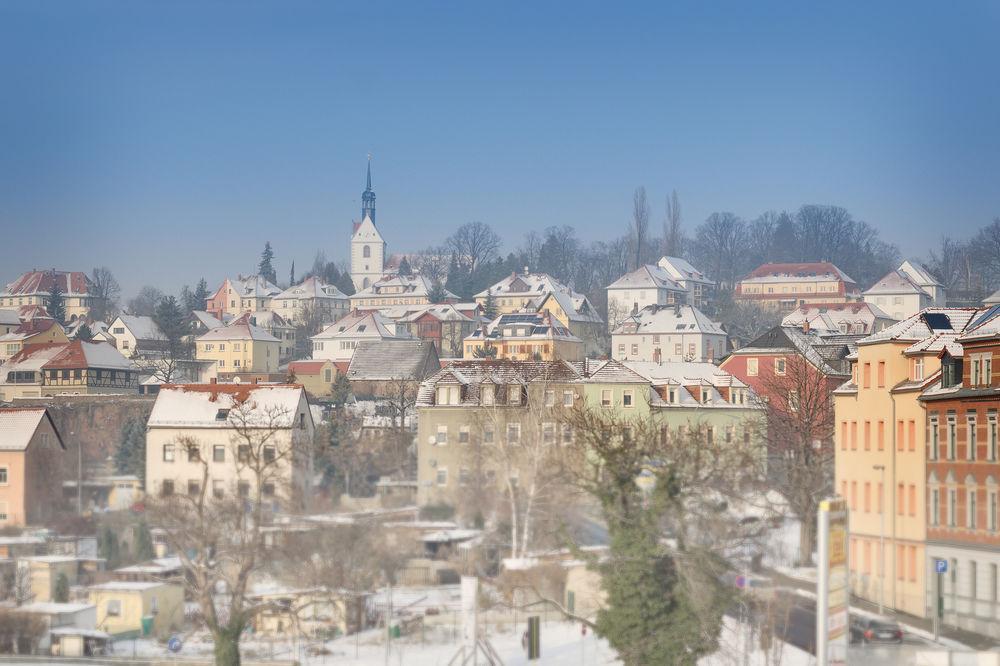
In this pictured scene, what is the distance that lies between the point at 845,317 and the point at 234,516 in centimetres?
9602

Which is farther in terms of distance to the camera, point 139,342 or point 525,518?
point 139,342

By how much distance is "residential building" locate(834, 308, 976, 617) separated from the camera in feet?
121

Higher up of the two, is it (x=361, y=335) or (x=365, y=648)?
(x=361, y=335)

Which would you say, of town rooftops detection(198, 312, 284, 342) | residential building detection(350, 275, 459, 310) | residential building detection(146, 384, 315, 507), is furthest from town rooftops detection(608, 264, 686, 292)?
residential building detection(146, 384, 315, 507)

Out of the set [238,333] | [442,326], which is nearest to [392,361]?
[238,333]

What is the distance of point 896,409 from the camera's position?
39.5 metres

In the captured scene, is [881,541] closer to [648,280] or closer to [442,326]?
[442,326]

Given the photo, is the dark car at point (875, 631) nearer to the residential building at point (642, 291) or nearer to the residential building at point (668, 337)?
the residential building at point (668, 337)

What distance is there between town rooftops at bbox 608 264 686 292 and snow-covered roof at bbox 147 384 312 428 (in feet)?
326

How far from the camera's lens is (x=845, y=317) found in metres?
129

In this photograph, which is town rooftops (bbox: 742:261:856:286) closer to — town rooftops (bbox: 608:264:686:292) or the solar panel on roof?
town rooftops (bbox: 608:264:686:292)

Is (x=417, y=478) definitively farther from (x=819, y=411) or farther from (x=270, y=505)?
(x=819, y=411)

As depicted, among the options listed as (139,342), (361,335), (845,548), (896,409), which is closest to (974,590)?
(896,409)

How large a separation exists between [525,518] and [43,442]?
20.0 meters
